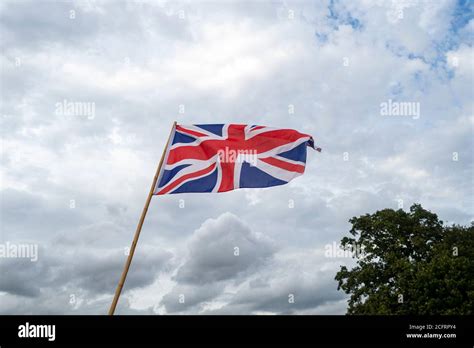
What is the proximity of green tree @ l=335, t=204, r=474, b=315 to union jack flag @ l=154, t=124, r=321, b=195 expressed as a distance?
20.6 metres

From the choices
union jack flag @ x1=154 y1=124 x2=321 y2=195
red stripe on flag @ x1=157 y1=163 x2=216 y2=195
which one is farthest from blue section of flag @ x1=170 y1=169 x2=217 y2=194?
red stripe on flag @ x1=157 y1=163 x2=216 y2=195

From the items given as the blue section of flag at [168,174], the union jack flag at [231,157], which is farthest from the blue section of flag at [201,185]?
the blue section of flag at [168,174]

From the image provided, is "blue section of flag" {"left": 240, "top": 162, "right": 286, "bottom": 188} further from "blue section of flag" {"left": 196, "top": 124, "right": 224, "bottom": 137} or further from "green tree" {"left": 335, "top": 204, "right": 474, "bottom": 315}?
"green tree" {"left": 335, "top": 204, "right": 474, "bottom": 315}

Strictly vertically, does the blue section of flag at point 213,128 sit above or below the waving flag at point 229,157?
above

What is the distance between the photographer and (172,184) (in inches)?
513

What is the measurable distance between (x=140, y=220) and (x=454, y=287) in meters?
26.1

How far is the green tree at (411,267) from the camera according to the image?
→ 30.8m

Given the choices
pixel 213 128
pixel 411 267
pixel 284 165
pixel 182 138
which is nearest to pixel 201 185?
pixel 182 138

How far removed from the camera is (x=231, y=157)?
543 inches

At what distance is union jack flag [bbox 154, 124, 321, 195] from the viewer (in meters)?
13.4

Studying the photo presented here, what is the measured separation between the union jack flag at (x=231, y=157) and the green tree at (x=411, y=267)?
67.6ft
